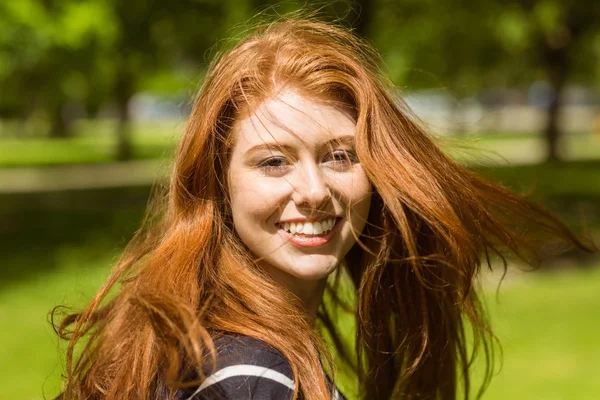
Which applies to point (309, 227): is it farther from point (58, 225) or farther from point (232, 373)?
point (58, 225)

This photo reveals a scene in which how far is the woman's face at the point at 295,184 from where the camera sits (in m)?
2.03

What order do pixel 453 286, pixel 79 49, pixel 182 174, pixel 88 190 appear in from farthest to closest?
pixel 88 190 → pixel 79 49 → pixel 453 286 → pixel 182 174

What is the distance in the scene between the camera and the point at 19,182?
2159 centimetres

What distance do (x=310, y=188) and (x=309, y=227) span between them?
96 millimetres

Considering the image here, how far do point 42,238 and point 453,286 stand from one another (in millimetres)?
11270

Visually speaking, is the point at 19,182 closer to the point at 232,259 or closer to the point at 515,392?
the point at 515,392

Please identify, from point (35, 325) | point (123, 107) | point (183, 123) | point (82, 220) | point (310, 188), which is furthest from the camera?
point (123, 107)

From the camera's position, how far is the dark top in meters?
1.75

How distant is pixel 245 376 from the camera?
1.76m

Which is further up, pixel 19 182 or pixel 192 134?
pixel 192 134

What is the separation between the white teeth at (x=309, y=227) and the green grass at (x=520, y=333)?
8.55 feet

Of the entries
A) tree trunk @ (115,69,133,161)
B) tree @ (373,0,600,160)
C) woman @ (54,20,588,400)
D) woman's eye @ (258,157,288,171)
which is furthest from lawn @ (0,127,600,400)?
tree trunk @ (115,69,133,161)

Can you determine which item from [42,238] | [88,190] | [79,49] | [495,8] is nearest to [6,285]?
[42,238]

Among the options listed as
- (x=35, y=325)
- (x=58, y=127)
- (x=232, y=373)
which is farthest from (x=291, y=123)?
(x=58, y=127)
